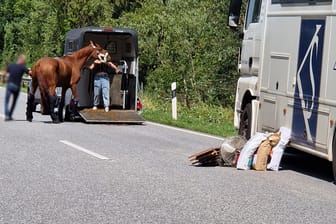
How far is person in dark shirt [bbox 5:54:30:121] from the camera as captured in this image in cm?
144

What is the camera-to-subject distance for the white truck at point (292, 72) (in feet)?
31.9

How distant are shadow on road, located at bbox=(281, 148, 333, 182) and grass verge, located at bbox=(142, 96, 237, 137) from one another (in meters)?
4.66

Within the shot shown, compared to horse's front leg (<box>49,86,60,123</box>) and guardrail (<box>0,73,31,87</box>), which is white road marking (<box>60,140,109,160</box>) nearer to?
horse's front leg (<box>49,86,60,123</box>)

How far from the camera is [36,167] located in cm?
1027

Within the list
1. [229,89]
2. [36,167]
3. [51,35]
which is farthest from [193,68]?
[51,35]

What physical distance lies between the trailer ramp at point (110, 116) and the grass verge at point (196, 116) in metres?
1.34

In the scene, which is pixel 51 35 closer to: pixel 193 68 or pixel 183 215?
pixel 183 215

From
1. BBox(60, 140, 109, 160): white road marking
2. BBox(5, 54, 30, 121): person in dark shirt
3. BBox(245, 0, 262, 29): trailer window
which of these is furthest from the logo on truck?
BBox(5, 54, 30, 121): person in dark shirt

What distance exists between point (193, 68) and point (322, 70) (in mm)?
19514

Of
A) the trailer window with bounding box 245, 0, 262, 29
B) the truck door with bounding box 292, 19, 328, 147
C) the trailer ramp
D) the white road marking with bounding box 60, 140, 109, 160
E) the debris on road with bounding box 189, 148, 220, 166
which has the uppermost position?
the trailer window with bounding box 245, 0, 262, 29

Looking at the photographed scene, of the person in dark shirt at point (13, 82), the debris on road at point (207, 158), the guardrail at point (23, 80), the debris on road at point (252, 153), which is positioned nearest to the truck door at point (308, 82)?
the debris on road at point (252, 153)

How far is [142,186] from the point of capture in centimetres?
873

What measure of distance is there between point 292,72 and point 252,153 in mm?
1476

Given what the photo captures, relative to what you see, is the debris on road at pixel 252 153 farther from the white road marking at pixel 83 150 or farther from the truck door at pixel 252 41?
the truck door at pixel 252 41
